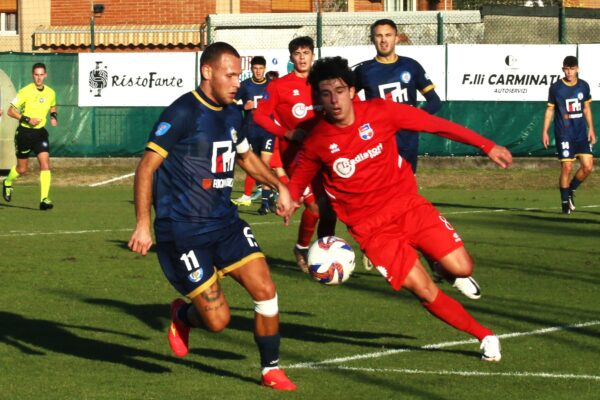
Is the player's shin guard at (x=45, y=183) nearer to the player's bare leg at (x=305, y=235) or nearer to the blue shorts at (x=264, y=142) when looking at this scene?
the blue shorts at (x=264, y=142)

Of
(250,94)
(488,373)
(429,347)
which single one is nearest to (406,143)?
(429,347)

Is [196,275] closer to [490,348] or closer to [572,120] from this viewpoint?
[490,348]

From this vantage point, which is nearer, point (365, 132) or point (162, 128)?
point (162, 128)

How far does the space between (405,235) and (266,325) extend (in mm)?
1275

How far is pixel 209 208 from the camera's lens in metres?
8.16

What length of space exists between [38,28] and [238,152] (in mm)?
30650

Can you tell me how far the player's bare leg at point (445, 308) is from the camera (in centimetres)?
869

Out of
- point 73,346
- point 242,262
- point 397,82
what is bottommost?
point 73,346

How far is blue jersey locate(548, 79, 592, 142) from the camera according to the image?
809 inches

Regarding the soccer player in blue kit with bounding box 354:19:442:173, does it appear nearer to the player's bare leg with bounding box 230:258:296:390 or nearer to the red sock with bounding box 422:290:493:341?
the red sock with bounding box 422:290:493:341

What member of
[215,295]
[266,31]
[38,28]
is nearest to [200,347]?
[215,295]

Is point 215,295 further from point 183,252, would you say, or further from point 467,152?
point 467,152

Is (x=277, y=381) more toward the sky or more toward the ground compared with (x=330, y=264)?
more toward the ground

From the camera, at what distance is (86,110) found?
95.0 ft
